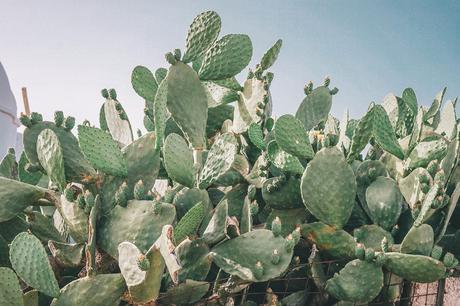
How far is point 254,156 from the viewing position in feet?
5.97

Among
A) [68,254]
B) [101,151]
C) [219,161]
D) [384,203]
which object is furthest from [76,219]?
[384,203]

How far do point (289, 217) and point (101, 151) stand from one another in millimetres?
616

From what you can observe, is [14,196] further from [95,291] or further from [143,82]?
[143,82]

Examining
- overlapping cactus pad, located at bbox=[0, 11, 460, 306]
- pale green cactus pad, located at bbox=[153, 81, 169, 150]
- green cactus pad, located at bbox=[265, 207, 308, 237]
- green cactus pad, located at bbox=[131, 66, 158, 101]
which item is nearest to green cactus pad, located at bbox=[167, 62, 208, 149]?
overlapping cactus pad, located at bbox=[0, 11, 460, 306]

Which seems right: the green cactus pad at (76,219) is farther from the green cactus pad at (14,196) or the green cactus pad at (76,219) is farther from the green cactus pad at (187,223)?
the green cactus pad at (187,223)

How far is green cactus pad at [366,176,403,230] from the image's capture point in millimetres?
1503

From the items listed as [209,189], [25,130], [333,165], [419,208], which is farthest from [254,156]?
[25,130]

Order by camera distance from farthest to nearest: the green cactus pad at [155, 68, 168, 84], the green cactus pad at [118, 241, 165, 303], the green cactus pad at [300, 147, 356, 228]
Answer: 1. the green cactus pad at [155, 68, 168, 84]
2. the green cactus pad at [300, 147, 356, 228]
3. the green cactus pad at [118, 241, 165, 303]

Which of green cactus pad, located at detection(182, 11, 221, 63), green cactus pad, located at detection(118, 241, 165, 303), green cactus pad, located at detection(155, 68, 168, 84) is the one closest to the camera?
green cactus pad, located at detection(118, 241, 165, 303)

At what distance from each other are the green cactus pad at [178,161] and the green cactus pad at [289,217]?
0.29 meters

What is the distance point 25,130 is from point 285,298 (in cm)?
94

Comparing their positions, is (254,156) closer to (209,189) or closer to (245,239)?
(209,189)

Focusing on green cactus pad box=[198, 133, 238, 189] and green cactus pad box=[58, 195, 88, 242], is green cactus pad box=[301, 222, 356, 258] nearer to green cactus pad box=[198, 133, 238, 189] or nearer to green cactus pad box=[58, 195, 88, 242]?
green cactus pad box=[198, 133, 238, 189]

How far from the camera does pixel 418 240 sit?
140 cm
